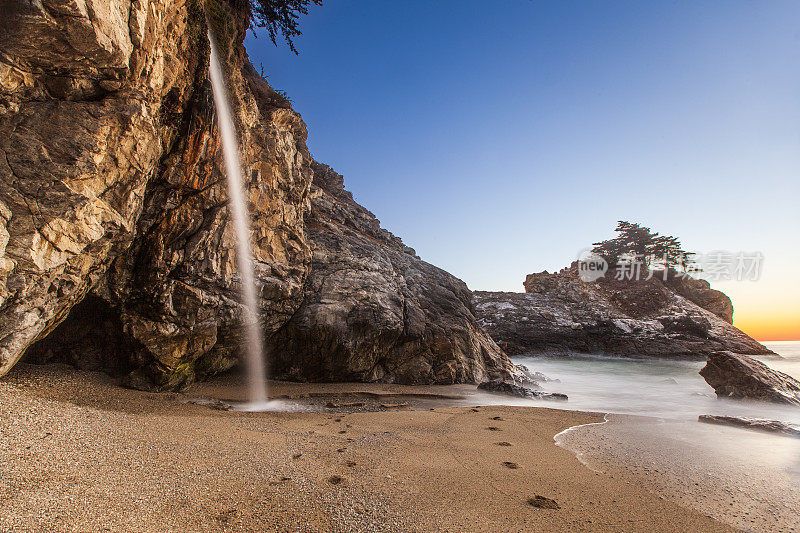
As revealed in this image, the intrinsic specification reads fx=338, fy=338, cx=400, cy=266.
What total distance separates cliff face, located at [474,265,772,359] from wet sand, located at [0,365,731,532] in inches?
936

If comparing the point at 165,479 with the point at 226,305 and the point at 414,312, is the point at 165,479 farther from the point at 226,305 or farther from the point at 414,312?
the point at 414,312

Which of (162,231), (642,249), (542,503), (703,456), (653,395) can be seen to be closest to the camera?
(542,503)

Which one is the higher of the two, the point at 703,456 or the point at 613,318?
the point at 613,318

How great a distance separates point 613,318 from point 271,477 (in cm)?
3203

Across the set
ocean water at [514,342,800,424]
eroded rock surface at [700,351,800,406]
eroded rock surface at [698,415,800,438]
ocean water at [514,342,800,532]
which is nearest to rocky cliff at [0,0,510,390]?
ocean water at [514,342,800,424]

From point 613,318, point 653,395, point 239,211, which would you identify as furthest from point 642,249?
point 239,211

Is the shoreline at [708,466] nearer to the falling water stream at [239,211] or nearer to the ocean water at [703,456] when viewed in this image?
the ocean water at [703,456]

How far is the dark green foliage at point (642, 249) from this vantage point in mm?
37938

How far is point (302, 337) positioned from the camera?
31.1 ft

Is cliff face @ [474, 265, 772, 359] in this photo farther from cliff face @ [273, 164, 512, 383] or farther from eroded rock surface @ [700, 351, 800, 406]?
eroded rock surface @ [700, 351, 800, 406]

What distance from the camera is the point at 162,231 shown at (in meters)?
6.70

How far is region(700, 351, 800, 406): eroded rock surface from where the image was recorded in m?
8.69

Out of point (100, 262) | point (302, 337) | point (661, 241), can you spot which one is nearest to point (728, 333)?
point (661, 241)

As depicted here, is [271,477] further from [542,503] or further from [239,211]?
[239,211]
